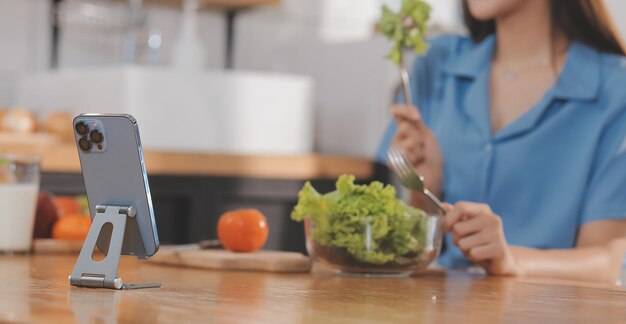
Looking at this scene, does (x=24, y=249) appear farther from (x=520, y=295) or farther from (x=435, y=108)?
(x=435, y=108)

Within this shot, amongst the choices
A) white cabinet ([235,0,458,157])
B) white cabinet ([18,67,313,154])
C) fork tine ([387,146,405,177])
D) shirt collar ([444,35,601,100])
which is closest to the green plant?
fork tine ([387,146,405,177])

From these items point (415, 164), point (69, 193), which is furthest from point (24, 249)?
point (69, 193)

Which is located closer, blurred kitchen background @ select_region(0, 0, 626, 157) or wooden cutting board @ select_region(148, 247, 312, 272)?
wooden cutting board @ select_region(148, 247, 312, 272)

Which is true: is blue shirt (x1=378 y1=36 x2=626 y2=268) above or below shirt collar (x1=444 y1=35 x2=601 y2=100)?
below

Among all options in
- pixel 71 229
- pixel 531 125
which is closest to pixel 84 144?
pixel 71 229

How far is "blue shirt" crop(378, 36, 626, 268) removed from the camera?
215 centimetres

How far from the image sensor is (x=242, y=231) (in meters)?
1.67

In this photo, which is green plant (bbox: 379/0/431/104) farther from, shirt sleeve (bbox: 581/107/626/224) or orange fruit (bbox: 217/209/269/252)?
shirt sleeve (bbox: 581/107/626/224)

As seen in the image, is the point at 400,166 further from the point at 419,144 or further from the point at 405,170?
the point at 419,144

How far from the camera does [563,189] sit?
2.18m

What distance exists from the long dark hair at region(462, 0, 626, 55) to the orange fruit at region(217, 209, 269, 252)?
2.90 feet

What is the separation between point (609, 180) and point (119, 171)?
1190mm

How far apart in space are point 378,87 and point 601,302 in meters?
2.48

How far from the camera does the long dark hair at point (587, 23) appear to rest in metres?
2.25
